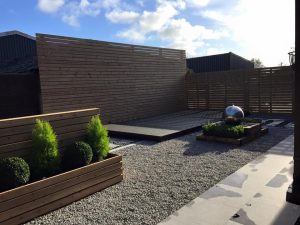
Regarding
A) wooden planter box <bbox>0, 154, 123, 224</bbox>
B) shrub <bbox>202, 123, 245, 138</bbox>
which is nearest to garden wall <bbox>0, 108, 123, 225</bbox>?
wooden planter box <bbox>0, 154, 123, 224</bbox>

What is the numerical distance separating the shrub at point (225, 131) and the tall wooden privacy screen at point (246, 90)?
19.8 ft

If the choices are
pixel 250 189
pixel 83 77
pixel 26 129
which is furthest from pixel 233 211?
pixel 83 77

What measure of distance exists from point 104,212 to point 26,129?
1501mm

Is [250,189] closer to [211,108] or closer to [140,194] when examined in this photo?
[140,194]

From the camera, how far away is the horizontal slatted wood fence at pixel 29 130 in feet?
11.4

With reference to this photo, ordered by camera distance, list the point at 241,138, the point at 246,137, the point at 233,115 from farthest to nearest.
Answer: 1. the point at 233,115
2. the point at 246,137
3. the point at 241,138

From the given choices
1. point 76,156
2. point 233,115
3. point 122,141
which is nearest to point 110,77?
point 122,141

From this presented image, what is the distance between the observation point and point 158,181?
452 centimetres

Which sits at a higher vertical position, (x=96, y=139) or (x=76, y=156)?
(x=96, y=139)

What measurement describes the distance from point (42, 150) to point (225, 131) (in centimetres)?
488

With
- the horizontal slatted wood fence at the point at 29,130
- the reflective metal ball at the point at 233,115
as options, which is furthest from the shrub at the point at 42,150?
the reflective metal ball at the point at 233,115

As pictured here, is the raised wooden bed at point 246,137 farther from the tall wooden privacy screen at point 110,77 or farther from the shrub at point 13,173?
the shrub at point 13,173

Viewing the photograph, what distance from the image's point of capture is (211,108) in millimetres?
14500

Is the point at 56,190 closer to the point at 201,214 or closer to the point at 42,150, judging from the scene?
the point at 42,150
